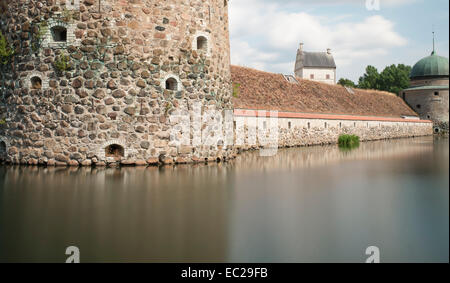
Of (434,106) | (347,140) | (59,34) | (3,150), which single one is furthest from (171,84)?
(434,106)

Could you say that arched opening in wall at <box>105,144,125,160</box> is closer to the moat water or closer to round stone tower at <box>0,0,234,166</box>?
round stone tower at <box>0,0,234,166</box>

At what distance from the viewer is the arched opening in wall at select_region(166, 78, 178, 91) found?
9.55m

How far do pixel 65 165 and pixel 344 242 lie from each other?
7542 millimetres

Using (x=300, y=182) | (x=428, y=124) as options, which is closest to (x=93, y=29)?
(x=300, y=182)

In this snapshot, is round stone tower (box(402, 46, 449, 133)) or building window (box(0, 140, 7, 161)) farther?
round stone tower (box(402, 46, 449, 133))

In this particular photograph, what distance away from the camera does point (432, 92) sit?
35719mm

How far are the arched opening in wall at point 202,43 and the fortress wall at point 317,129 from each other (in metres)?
4.90

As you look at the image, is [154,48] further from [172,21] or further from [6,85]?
[6,85]

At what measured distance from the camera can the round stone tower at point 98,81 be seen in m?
8.84

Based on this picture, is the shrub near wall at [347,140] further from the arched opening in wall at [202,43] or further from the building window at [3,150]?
the building window at [3,150]

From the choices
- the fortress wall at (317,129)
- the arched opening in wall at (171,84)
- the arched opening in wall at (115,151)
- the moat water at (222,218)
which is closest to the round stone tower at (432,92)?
the fortress wall at (317,129)

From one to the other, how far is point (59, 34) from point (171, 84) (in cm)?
319

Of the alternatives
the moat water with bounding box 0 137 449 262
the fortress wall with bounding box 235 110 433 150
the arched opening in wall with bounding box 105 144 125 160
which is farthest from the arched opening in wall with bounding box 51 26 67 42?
the fortress wall with bounding box 235 110 433 150

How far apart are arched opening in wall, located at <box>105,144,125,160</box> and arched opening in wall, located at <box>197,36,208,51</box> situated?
11.9ft
